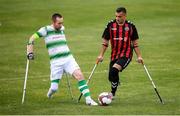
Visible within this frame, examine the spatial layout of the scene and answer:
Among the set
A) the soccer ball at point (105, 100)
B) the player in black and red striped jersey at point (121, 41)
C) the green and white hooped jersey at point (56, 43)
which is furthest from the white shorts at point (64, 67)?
the soccer ball at point (105, 100)

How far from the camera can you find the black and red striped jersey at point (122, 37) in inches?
773

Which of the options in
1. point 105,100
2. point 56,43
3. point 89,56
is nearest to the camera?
point 105,100

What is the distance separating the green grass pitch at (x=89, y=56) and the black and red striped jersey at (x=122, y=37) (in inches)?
57.0

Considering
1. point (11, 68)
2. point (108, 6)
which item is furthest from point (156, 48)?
point (108, 6)

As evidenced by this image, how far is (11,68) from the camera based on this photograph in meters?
27.5

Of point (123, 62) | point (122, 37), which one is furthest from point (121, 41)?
point (123, 62)

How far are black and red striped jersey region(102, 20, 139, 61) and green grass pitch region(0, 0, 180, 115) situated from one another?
4.75ft

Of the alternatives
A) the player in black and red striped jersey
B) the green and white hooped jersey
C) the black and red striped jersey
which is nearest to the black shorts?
the player in black and red striped jersey

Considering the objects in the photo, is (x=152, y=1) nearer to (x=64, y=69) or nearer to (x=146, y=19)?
(x=146, y=19)

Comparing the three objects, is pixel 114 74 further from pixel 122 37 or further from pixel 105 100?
pixel 122 37

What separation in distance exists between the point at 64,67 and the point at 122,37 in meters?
1.95

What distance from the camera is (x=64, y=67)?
19.2m

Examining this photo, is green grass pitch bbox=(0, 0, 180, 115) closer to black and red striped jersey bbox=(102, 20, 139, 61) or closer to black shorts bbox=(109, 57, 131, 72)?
black shorts bbox=(109, 57, 131, 72)

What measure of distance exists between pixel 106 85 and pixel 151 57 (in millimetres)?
7567
